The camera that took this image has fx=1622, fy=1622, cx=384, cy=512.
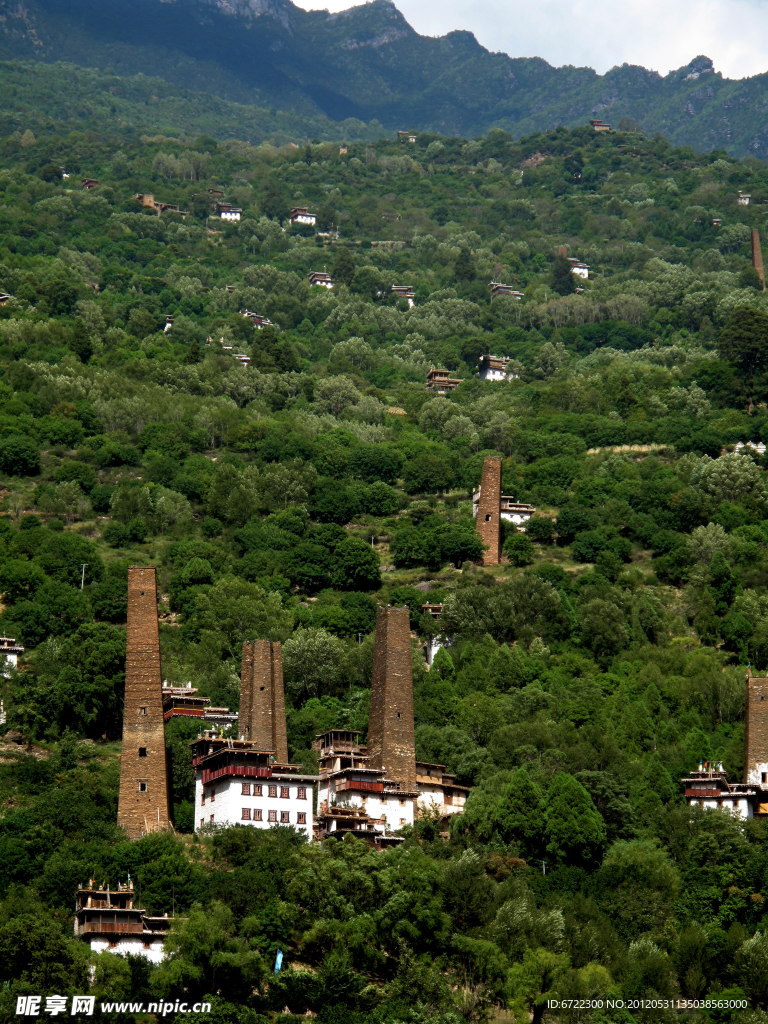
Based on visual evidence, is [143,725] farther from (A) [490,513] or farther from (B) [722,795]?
(A) [490,513]

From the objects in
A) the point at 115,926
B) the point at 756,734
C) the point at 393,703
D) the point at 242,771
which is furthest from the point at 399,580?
the point at 115,926

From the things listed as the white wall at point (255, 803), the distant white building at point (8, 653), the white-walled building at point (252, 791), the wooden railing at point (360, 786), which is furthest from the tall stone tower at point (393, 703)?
the distant white building at point (8, 653)

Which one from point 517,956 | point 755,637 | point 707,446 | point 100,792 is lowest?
point 517,956

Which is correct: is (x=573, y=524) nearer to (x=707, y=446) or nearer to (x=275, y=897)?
(x=707, y=446)

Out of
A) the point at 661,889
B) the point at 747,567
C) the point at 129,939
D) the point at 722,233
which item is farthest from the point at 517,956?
the point at 722,233

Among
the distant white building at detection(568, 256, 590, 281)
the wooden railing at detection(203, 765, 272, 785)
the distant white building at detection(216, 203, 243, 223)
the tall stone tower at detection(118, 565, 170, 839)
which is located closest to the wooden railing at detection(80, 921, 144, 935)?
the tall stone tower at detection(118, 565, 170, 839)

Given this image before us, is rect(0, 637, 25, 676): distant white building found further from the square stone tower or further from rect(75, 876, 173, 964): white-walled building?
the square stone tower

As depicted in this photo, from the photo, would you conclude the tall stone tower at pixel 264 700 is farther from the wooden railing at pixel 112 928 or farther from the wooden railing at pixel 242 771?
the wooden railing at pixel 112 928
